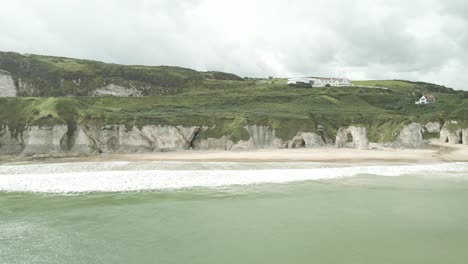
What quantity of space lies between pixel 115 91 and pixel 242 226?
97.8m

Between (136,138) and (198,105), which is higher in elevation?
(198,105)

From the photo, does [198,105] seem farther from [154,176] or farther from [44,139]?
[154,176]

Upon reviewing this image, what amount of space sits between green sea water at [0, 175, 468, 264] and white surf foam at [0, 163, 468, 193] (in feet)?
8.79

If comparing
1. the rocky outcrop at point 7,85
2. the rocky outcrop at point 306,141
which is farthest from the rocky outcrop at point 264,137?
the rocky outcrop at point 7,85

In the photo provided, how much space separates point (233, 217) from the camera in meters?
21.3

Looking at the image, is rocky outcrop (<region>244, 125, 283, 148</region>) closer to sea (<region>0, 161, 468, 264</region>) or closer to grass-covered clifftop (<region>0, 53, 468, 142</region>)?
grass-covered clifftop (<region>0, 53, 468, 142</region>)

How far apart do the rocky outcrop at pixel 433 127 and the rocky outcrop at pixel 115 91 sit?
75.4 meters

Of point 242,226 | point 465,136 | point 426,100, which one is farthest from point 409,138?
point 426,100

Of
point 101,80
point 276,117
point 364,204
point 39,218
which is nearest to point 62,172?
point 39,218

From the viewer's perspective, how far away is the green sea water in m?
15.5

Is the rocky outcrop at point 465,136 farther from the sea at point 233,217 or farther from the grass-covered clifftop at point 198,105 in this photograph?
the sea at point 233,217

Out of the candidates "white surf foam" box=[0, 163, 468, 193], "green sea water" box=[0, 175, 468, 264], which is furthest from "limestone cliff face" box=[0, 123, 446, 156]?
"green sea water" box=[0, 175, 468, 264]

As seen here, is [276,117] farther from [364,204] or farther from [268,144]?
[364,204]

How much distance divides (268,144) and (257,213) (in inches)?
1733
